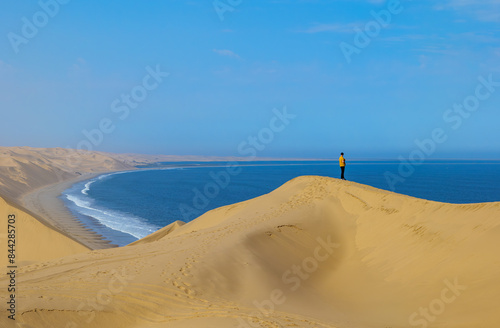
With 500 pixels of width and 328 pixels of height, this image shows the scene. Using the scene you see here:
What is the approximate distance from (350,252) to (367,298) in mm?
3784

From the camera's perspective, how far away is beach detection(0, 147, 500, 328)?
7371 mm

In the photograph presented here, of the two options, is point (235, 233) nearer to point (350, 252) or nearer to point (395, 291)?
→ point (350, 252)

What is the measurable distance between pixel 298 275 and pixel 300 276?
69mm

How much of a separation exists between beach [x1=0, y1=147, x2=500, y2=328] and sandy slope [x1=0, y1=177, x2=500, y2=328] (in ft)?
0.11

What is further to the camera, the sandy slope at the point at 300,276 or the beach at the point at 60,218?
the beach at the point at 60,218

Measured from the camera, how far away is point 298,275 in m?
11.9

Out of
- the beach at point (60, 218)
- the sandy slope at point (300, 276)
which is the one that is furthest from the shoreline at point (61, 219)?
the sandy slope at point (300, 276)

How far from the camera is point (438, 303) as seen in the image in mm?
8609

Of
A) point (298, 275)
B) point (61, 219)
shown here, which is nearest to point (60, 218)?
point (61, 219)

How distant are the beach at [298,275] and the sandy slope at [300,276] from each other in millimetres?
34

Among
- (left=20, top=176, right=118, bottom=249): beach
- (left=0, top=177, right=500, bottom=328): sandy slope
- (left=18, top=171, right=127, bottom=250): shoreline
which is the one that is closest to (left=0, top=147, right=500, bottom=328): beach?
(left=0, top=177, right=500, bottom=328): sandy slope

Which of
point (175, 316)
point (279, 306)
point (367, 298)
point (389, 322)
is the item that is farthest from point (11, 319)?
point (367, 298)

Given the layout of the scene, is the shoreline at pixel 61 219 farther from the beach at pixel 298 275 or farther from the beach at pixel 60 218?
the beach at pixel 298 275

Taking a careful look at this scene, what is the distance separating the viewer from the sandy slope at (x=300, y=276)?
24.3 ft
